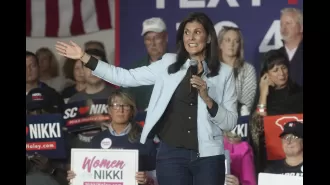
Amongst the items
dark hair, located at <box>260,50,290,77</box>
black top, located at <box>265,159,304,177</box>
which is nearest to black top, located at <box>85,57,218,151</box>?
dark hair, located at <box>260,50,290,77</box>

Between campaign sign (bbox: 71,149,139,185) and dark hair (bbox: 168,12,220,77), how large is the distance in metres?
0.70

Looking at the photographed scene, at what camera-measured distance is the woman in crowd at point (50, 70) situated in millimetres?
5246

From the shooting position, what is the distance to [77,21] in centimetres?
525

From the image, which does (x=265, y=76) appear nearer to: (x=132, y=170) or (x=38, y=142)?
(x=132, y=170)

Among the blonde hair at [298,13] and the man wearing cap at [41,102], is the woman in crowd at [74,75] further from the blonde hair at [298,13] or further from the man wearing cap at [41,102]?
the blonde hair at [298,13]

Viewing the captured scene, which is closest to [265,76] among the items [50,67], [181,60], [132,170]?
[181,60]

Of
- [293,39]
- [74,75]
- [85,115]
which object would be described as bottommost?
[85,115]

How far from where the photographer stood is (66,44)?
17.1 feet

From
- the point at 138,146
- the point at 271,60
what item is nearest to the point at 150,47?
the point at 138,146

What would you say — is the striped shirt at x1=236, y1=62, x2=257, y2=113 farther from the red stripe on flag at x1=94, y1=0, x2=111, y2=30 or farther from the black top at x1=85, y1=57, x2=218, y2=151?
the red stripe on flag at x1=94, y1=0, x2=111, y2=30

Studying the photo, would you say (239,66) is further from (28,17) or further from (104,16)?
(28,17)

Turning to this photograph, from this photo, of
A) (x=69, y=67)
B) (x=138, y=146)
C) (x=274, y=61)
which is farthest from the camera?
(x=69, y=67)

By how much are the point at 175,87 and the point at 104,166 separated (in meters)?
0.79

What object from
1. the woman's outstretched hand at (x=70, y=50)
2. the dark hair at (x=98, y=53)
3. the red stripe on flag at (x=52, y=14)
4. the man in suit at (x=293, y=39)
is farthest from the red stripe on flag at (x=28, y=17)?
the man in suit at (x=293, y=39)
